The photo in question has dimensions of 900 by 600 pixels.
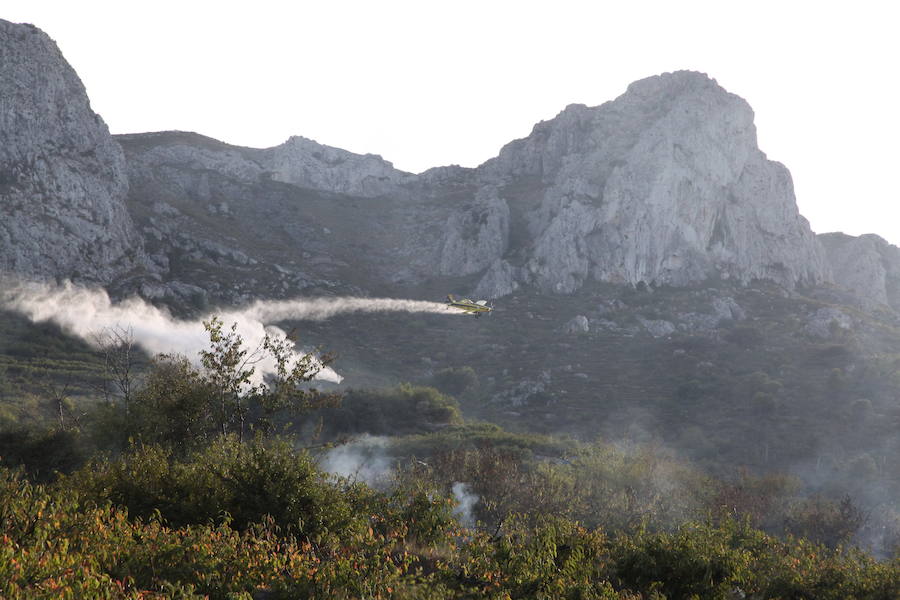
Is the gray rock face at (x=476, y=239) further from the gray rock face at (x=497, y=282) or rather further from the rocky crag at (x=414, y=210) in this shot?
the gray rock face at (x=497, y=282)

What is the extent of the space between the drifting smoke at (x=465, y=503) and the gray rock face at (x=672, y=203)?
329 feet

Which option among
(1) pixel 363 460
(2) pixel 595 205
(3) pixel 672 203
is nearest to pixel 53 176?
(1) pixel 363 460

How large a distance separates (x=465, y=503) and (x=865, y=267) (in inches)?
7002

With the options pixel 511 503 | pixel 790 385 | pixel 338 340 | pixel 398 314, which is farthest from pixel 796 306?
pixel 511 503

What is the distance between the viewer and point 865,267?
562 feet

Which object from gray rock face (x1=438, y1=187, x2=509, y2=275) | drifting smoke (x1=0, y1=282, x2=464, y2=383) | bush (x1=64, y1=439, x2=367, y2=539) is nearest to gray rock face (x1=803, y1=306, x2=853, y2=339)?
gray rock face (x1=438, y1=187, x2=509, y2=275)

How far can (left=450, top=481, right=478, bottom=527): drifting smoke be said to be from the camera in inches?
1311

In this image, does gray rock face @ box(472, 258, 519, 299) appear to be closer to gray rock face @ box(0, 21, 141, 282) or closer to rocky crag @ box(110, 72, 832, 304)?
rocky crag @ box(110, 72, 832, 304)

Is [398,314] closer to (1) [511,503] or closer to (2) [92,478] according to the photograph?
(1) [511,503]

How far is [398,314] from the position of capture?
441 feet

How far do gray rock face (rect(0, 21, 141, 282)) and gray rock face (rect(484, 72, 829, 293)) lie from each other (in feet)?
276

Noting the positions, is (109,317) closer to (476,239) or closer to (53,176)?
(53,176)

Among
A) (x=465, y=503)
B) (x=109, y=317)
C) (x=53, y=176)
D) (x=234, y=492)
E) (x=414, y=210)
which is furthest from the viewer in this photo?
(x=414, y=210)

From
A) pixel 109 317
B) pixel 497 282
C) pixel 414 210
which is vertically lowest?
pixel 109 317
